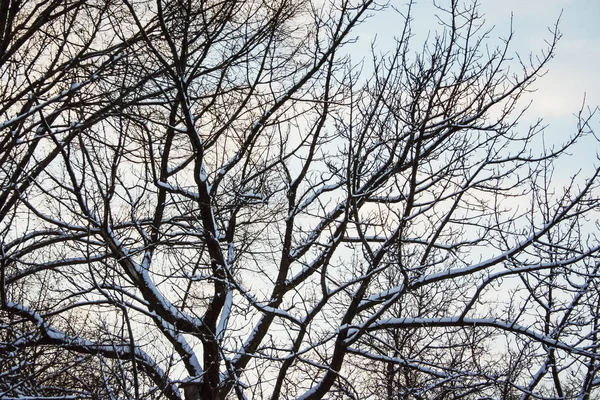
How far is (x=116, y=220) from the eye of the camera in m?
8.62

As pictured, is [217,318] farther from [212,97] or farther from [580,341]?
[580,341]

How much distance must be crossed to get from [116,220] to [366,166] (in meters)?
3.65

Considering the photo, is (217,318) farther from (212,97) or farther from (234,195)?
(212,97)

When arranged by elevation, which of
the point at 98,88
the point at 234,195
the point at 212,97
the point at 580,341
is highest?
the point at 212,97

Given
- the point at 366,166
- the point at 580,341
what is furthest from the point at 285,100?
the point at 580,341

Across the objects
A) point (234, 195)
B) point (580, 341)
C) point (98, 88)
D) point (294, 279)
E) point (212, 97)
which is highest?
point (212, 97)

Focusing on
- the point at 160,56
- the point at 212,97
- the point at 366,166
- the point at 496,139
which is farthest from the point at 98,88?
the point at 496,139

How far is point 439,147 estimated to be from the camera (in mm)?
8461

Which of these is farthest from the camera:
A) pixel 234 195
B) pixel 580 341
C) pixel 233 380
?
pixel 234 195

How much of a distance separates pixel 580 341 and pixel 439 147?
3076 millimetres

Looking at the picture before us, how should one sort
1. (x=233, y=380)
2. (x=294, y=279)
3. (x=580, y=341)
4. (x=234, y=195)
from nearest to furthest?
(x=233, y=380) < (x=580, y=341) < (x=294, y=279) < (x=234, y=195)

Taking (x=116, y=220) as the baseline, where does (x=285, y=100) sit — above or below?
above

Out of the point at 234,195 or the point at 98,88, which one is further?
the point at 234,195

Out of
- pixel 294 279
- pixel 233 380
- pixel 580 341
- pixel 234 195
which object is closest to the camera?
pixel 233 380
